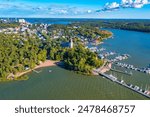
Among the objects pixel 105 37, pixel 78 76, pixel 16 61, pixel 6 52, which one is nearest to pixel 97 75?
pixel 78 76

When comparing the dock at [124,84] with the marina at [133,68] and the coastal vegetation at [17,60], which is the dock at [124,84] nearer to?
the marina at [133,68]

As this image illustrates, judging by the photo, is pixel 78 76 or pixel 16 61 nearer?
pixel 78 76

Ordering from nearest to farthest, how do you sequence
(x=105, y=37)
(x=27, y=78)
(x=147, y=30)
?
(x=27, y=78) → (x=105, y=37) → (x=147, y=30)

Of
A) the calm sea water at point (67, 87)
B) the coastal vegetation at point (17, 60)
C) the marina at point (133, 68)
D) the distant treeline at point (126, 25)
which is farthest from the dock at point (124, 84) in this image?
the distant treeline at point (126, 25)

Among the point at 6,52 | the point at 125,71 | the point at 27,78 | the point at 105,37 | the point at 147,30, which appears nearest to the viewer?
the point at 27,78

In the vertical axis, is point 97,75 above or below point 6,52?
below

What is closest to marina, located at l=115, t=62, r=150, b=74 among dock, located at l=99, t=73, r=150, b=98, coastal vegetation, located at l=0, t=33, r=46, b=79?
dock, located at l=99, t=73, r=150, b=98

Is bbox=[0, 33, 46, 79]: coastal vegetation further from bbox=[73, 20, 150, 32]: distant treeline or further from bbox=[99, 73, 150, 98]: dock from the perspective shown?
bbox=[73, 20, 150, 32]: distant treeline

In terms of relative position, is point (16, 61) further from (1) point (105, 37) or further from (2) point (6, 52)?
(1) point (105, 37)

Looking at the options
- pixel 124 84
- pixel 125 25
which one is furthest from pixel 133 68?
pixel 125 25

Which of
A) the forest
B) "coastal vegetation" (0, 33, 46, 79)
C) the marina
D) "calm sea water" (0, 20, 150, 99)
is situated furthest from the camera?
the forest

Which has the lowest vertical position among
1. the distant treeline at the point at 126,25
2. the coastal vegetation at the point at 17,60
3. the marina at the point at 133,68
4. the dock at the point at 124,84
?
the dock at the point at 124,84
